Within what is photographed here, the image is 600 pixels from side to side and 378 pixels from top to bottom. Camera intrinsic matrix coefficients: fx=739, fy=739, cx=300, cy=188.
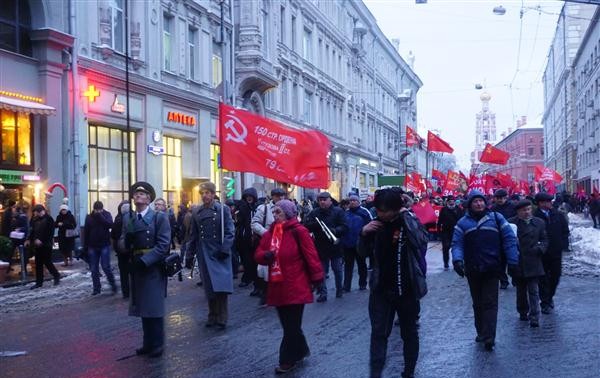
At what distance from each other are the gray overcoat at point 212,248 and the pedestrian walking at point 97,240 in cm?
453

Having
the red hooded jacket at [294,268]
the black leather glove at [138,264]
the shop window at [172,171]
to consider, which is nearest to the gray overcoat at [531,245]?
the red hooded jacket at [294,268]

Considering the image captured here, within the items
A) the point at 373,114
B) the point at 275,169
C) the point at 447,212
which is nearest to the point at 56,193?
the point at 447,212

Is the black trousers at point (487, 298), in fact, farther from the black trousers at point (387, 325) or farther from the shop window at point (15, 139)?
the shop window at point (15, 139)

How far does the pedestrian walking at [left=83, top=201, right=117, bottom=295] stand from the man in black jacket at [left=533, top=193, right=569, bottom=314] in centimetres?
753

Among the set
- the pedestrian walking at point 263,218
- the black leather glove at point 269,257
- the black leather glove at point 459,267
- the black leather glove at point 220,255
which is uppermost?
the pedestrian walking at point 263,218

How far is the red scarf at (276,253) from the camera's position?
7195 millimetres

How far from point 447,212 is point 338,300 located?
591cm

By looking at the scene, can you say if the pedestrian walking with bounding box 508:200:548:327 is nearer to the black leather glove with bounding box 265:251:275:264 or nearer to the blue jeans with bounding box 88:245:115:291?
the black leather glove with bounding box 265:251:275:264

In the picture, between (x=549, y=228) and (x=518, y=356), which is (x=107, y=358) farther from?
(x=549, y=228)

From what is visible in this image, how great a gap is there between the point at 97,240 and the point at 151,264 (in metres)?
6.32

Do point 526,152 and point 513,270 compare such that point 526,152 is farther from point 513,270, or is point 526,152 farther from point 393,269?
point 393,269

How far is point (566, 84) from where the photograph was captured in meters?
77.5

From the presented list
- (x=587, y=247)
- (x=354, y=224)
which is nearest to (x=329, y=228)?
(x=354, y=224)

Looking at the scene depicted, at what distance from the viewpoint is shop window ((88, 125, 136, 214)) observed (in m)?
22.5
